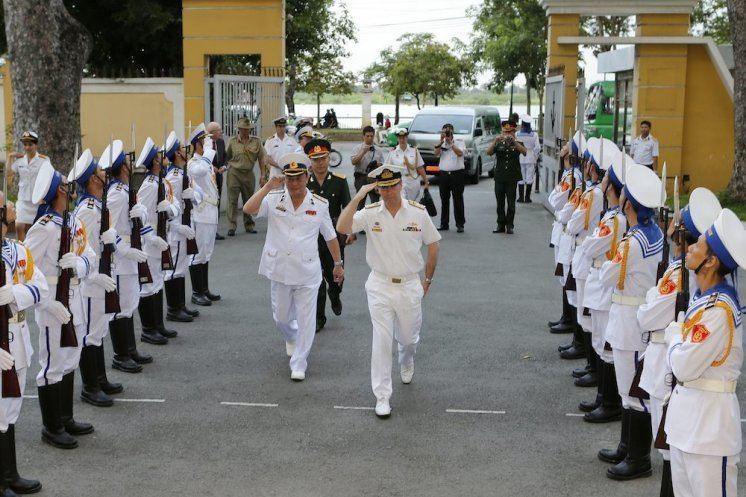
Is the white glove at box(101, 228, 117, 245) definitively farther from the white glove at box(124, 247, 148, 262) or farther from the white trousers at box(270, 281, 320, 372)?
the white trousers at box(270, 281, 320, 372)

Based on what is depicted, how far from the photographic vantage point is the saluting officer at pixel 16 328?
5742 mm

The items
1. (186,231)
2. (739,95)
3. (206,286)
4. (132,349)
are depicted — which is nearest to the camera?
(132,349)

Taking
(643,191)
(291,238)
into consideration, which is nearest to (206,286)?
(291,238)

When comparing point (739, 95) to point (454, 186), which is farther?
point (739, 95)

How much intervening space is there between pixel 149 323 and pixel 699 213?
5.90 metres

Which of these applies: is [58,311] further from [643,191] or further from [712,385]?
[712,385]

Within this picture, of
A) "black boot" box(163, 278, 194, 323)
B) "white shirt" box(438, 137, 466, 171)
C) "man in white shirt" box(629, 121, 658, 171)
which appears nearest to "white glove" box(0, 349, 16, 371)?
"black boot" box(163, 278, 194, 323)

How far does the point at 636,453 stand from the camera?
632 cm

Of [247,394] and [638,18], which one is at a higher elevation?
[638,18]

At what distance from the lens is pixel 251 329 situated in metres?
10.2

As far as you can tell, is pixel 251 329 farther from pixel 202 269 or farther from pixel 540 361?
pixel 540 361

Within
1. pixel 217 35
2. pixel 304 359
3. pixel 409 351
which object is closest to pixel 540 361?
pixel 409 351

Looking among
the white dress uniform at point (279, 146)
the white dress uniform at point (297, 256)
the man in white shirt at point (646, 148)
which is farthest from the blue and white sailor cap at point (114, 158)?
the man in white shirt at point (646, 148)

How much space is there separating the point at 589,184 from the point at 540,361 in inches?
64.8
